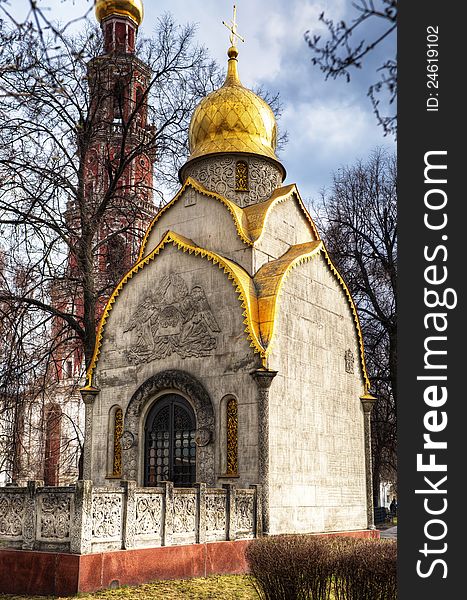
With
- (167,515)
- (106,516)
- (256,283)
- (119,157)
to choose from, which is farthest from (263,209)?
(106,516)

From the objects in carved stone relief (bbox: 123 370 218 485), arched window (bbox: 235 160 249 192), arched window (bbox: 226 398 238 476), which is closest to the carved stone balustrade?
arched window (bbox: 226 398 238 476)

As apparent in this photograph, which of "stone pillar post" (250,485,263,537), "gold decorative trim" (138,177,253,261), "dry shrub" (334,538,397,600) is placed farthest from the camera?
"gold decorative trim" (138,177,253,261)

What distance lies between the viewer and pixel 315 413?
609 inches

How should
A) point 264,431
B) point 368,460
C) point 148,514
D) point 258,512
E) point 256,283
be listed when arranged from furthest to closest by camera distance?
point 368,460, point 256,283, point 264,431, point 258,512, point 148,514

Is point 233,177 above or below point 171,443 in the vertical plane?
above

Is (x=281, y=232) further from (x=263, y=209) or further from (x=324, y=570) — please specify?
(x=324, y=570)

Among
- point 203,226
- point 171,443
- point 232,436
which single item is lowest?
point 171,443

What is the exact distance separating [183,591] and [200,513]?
5.71 feet

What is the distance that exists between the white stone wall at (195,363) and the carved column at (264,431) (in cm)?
15

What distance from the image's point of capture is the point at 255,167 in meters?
18.1

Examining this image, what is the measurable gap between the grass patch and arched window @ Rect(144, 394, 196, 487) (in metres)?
3.31

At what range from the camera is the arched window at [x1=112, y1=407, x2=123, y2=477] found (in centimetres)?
1588

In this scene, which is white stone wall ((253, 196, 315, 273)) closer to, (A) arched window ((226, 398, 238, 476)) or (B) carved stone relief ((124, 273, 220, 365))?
(B) carved stone relief ((124, 273, 220, 365))

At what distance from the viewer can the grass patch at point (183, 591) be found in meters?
10.0
